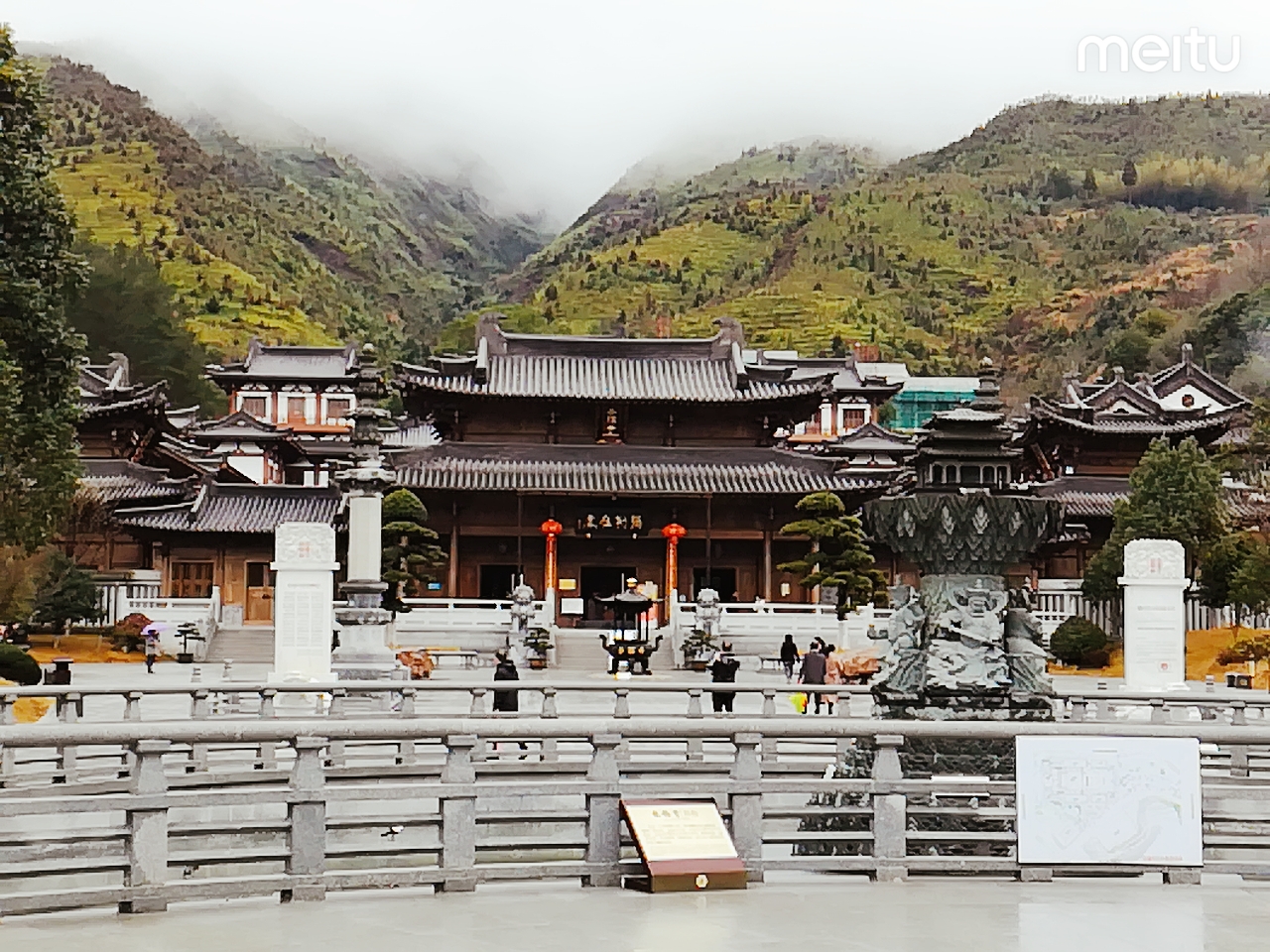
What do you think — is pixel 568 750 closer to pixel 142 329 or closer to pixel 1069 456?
pixel 1069 456

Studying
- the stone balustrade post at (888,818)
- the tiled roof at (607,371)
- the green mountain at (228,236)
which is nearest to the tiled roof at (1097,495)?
the tiled roof at (607,371)

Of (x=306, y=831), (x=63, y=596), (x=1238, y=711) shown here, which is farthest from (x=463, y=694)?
(x=306, y=831)

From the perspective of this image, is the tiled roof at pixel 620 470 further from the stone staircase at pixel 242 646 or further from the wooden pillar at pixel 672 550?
the stone staircase at pixel 242 646

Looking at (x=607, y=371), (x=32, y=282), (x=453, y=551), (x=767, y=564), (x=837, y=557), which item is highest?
(x=607, y=371)

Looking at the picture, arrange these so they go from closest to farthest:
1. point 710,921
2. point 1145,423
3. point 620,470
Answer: point 710,921
point 620,470
point 1145,423

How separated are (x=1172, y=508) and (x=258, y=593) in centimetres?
3200

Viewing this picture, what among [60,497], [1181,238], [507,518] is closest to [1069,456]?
[507,518]

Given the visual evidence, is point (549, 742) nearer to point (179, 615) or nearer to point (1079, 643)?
point (1079, 643)

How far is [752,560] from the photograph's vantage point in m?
54.4

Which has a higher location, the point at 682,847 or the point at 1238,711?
the point at 682,847

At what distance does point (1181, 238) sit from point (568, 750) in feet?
488

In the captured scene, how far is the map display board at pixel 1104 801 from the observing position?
32.1ft

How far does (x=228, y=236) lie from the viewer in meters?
151

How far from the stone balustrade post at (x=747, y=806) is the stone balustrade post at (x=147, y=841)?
3.56 m
